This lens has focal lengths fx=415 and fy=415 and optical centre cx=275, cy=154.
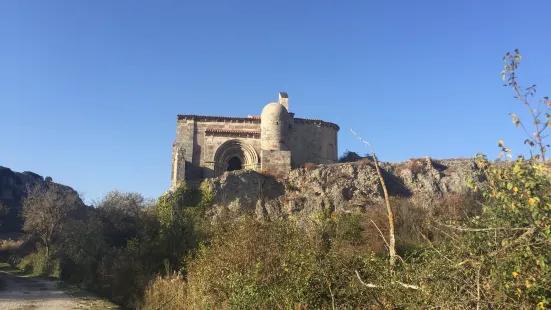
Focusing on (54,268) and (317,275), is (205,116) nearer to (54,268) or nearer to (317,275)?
(54,268)

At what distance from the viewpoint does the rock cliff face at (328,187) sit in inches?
919

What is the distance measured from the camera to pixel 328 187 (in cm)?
2436

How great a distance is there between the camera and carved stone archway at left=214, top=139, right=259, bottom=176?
27.3m

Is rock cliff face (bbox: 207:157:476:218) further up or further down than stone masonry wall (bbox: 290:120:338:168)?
further down

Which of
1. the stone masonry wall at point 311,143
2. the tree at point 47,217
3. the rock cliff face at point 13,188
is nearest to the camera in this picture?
the tree at point 47,217

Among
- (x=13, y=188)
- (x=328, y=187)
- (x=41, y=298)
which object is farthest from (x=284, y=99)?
(x=13, y=188)

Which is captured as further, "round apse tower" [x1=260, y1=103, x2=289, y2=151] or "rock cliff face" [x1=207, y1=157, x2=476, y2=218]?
"round apse tower" [x1=260, y1=103, x2=289, y2=151]

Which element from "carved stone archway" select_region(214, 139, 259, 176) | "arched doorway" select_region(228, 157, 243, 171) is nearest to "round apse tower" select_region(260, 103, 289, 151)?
"carved stone archway" select_region(214, 139, 259, 176)

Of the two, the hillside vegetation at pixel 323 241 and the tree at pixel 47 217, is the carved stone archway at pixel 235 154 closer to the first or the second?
the hillside vegetation at pixel 323 241

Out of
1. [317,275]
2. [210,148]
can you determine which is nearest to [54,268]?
[210,148]

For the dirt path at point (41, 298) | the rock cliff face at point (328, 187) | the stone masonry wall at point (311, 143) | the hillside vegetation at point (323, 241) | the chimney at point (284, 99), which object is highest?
the chimney at point (284, 99)

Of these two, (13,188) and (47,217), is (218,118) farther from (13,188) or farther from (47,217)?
(13,188)

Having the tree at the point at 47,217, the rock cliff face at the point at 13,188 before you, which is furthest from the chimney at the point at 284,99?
the rock cliff face at the point at 13,188

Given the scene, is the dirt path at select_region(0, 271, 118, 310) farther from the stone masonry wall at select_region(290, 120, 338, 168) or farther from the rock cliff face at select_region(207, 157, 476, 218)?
the stone masonry wall at select_region(290, 120, 338, 168)
